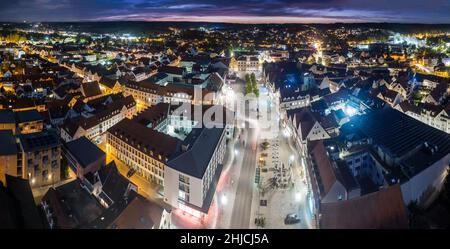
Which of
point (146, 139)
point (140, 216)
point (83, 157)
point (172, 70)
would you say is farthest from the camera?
point (172, 70)

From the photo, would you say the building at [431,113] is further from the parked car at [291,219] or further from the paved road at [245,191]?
the parked car at [291,219]

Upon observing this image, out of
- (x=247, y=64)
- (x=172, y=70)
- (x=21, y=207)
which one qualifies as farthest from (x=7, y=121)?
(x=247, y=64)

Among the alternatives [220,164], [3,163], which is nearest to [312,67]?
[220,164]

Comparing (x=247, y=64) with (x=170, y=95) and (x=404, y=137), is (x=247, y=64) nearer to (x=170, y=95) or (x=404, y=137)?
(x=170, y=95)

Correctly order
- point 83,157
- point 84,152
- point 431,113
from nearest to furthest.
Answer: point 83,157 → point 84,152 → point 431,113

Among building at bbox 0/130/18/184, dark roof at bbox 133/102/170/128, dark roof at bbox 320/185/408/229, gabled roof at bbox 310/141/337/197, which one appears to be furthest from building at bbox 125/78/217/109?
dark roof at bbox 320/185/408/229

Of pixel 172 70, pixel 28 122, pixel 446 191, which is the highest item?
pixel 172 70

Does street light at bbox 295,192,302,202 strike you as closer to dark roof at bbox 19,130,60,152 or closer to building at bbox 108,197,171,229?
building at bbox 108,197,171,229
